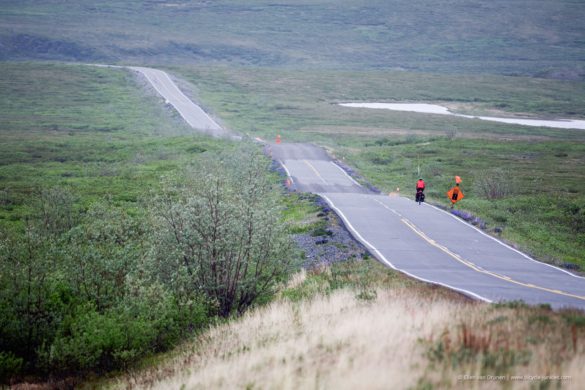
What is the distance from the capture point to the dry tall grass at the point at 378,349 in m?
8.38

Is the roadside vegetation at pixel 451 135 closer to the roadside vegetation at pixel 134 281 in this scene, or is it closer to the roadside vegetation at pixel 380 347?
the roadside vegetation at pixel 134 281

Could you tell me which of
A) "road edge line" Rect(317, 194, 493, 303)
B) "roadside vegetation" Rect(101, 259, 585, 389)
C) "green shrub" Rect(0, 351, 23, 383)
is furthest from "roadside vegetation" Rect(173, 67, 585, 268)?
"green shrub" Rect(0, 351, 23, 383)

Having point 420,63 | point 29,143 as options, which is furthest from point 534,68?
point 29,143

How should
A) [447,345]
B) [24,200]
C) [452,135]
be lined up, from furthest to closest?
[452,135]
[24,200]
[447,345]

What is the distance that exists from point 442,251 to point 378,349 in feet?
38.6

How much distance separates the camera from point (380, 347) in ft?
31.4

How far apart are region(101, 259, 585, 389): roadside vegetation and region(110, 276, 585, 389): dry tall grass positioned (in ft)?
0.06

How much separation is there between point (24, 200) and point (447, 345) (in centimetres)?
2668

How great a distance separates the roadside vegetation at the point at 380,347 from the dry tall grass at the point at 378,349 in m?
0.02

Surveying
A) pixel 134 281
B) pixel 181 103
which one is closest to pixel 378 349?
pixel 134 281

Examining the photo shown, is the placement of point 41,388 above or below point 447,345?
below

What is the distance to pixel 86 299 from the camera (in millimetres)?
14391

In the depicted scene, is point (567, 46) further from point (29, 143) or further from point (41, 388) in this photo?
point (41, 388)

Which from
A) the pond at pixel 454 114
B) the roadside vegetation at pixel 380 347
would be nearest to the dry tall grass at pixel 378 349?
the roadside vegetation at pixel 380 347
